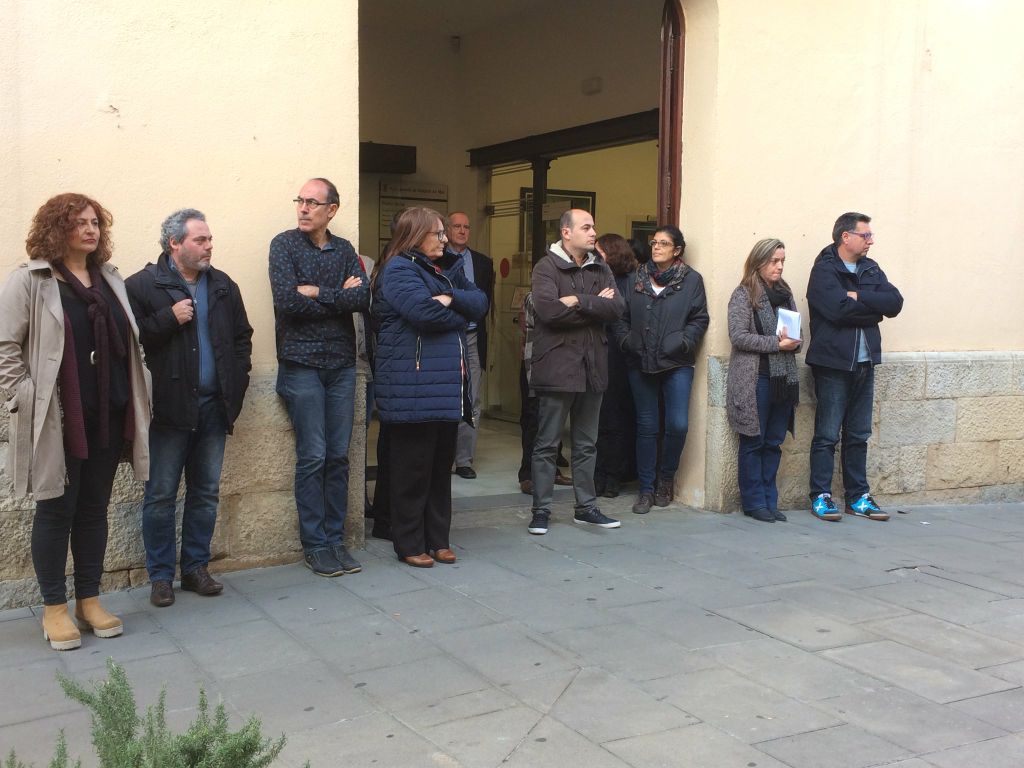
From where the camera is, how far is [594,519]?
6.64 metres

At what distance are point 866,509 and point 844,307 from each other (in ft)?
4.63

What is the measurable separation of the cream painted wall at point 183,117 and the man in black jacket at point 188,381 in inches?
14.8

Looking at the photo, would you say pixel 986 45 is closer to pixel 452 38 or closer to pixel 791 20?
pixel 791 20

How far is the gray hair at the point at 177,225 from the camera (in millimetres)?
4859

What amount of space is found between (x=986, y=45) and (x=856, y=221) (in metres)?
2.11

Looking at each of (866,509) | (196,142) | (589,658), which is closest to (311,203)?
(196,142)

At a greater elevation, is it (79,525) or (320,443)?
(320,443)

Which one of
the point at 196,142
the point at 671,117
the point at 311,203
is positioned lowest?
the point at 311,203

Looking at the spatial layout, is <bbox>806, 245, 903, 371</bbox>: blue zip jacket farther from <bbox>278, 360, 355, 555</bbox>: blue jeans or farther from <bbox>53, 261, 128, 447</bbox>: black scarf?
<bbox>53, 261, 128, 447</bbox>: black scarf

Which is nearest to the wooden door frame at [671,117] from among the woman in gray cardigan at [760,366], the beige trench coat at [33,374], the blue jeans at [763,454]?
the woman in gray cardigan at [760,366]

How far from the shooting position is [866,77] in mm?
7539

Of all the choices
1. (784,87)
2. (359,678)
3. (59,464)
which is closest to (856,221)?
(784,87)

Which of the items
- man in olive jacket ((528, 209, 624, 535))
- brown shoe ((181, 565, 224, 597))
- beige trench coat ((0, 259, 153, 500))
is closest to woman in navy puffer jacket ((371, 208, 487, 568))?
man in olive jacket ((528, 209, 624, 535))

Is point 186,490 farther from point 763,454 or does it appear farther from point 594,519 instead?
point 763,454
